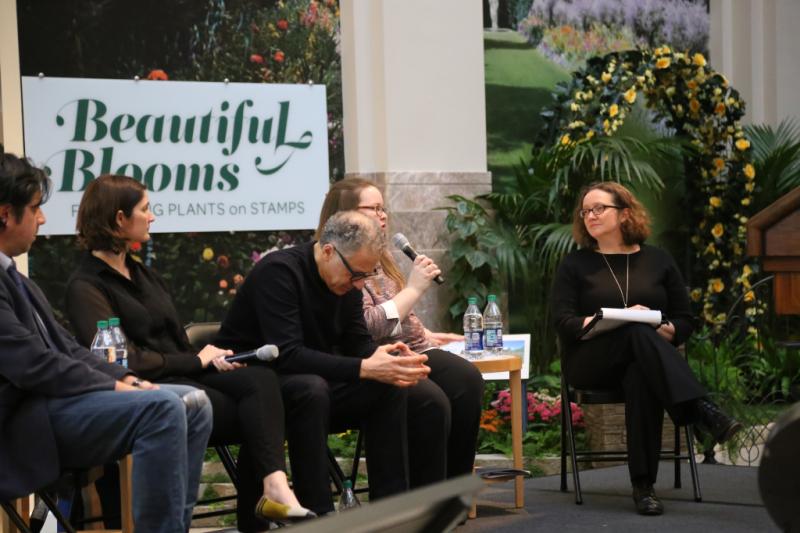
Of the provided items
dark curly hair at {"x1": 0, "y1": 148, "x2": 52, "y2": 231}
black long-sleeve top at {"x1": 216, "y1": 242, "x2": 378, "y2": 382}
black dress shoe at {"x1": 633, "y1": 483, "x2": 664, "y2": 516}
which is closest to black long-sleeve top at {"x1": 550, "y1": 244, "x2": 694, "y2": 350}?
black dress shoe at {"x1": 633, "y1": 483, "x2": 664, "y2": 516}

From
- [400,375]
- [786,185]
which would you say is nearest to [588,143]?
[786,185]

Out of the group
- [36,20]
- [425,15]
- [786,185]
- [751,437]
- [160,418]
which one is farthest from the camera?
[786,185]

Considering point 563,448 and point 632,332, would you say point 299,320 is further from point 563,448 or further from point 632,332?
point 563,448

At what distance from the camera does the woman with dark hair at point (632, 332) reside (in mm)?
3498

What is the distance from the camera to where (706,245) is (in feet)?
21.3

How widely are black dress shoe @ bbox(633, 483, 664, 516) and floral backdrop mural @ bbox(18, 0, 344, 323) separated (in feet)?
9.62

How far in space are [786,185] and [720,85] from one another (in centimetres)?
83

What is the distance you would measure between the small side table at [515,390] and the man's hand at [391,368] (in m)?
0.70

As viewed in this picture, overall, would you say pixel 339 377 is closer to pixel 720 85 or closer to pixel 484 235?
pixel 484 235

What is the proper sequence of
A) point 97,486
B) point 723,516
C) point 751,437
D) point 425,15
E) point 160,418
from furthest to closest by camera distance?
point 425,15
point 751,437
point 723,516
point 97,486
point 160,418

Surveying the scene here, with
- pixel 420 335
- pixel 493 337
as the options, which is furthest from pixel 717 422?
pixel 420 335

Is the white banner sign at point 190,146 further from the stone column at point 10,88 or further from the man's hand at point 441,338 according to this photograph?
the man's hand at point 441,338

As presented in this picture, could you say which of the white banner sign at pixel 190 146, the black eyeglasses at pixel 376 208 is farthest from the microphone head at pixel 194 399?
the white banner sign at pixel 190 146

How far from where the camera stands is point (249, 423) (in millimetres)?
2721
